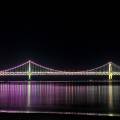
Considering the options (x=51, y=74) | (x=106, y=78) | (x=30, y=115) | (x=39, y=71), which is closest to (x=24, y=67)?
(x=39, y=71)

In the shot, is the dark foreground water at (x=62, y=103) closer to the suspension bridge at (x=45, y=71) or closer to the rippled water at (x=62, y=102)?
the rippled water at (x=62, y=102)

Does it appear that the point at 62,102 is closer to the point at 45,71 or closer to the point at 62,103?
the point at 62,103

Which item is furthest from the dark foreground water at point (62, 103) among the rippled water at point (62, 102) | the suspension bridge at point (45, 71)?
the suspension bridge at point (45, 71)

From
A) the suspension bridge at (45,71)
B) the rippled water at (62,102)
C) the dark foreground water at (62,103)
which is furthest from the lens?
the suspension bridge at (45,71)

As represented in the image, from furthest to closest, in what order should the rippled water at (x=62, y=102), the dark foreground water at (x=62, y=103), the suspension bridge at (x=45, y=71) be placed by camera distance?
the suspension bridge at (x=45, y=71) → the rippled water at (x=62, y=102) → the dark foreground water at (x=62, y=103)

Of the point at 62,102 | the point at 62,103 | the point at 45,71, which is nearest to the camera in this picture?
the point at 62,103

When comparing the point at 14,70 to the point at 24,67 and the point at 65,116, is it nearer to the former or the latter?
the point at 24,67

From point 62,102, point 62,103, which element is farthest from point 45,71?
point 62,103

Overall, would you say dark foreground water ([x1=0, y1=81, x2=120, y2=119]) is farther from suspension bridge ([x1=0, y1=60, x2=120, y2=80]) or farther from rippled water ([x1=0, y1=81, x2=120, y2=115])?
suspension bridge ([x1=0, y1=60, x2=120, y2=80])
